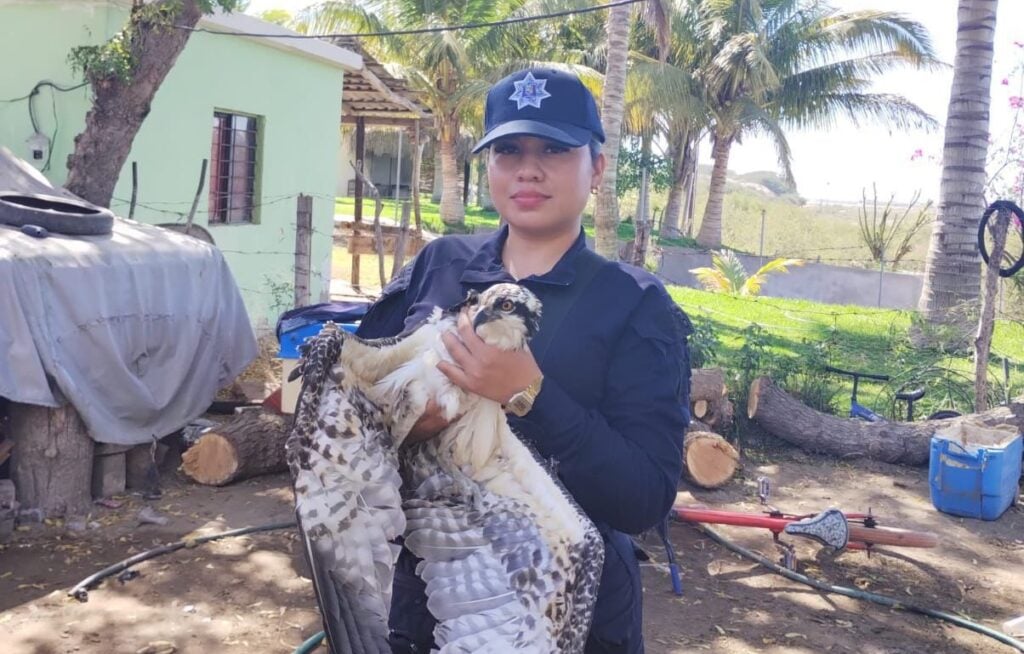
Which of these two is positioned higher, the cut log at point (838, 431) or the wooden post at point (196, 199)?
the wooden post at point (196, 199)

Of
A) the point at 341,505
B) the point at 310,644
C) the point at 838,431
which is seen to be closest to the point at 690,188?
the point at 838,431

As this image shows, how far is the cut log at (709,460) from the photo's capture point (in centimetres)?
785

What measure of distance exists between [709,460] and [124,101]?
574 centimetres

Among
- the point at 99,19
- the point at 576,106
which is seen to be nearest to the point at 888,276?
the point at 99,19

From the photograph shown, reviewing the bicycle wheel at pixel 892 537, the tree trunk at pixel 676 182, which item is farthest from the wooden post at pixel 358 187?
the tree trunk at pixel 676 182

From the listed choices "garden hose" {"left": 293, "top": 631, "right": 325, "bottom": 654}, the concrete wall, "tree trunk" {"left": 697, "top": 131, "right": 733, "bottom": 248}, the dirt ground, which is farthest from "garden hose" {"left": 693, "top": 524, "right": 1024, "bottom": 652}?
"tree trunk" {"left": 697, "top": 131, "right": 733, "bottom": 248}

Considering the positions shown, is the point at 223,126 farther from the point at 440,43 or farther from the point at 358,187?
the point at 440,43

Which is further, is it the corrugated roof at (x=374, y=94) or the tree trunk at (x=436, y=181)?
the tree trunk at (x=436, y=181)

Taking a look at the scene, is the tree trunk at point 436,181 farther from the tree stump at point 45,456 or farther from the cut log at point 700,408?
the tree stump at point 45,456

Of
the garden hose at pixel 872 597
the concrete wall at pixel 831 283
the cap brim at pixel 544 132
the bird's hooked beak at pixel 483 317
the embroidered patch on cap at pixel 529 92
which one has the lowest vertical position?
the garden hose at pixel 872 597

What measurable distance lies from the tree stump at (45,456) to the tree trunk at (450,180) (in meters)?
20.8

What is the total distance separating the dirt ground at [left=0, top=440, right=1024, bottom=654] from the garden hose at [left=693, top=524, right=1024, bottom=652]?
0.05m

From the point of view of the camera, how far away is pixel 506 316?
1.69 metres

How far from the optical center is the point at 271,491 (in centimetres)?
721
